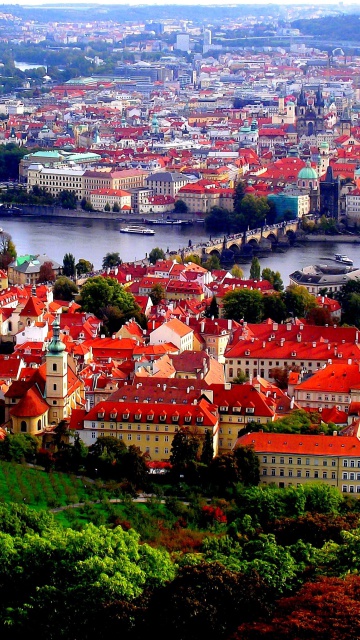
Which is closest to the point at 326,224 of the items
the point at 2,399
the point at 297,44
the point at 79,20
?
the point at 2,399

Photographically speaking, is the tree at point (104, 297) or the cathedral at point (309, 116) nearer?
the tree at point (104, 297)

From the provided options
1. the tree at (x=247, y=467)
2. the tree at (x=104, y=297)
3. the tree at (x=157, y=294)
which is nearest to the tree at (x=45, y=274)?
the tree at (x=157, y=294)

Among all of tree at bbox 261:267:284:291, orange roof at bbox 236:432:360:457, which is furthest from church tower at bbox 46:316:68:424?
tree at bbox 261:267:284:291

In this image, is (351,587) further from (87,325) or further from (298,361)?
(87,325)

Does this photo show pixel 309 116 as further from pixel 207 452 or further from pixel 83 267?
pixel 207 452

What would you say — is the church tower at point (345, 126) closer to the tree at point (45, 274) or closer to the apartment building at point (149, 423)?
the tree at point (45, 274)

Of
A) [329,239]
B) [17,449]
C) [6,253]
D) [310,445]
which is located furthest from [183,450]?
[329,239]
